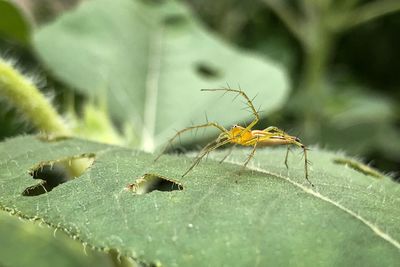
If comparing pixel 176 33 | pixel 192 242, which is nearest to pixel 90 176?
pixel 192 242

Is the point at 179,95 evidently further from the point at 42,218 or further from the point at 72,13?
the point at 42,218

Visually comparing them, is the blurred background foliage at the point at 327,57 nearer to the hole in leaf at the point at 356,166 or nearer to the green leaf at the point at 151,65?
the green leaf at the point at 151,65

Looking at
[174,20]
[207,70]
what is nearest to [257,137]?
[207,70]

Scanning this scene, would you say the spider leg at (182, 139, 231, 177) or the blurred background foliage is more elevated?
the spider leg at (182, 139, 231, 177)

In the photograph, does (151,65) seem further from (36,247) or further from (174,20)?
(36,247)

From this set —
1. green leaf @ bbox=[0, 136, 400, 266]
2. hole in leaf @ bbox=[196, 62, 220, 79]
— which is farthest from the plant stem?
hole in leaf @ bbox=[196, 62, 220, 79]

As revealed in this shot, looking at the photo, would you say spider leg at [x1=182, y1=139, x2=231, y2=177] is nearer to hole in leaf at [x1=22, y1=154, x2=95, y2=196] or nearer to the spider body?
the spider body

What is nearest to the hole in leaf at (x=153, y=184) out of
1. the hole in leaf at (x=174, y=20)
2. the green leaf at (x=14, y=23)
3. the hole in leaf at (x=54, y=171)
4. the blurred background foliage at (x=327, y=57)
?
the hole in leaf at (x=54, y=171)
